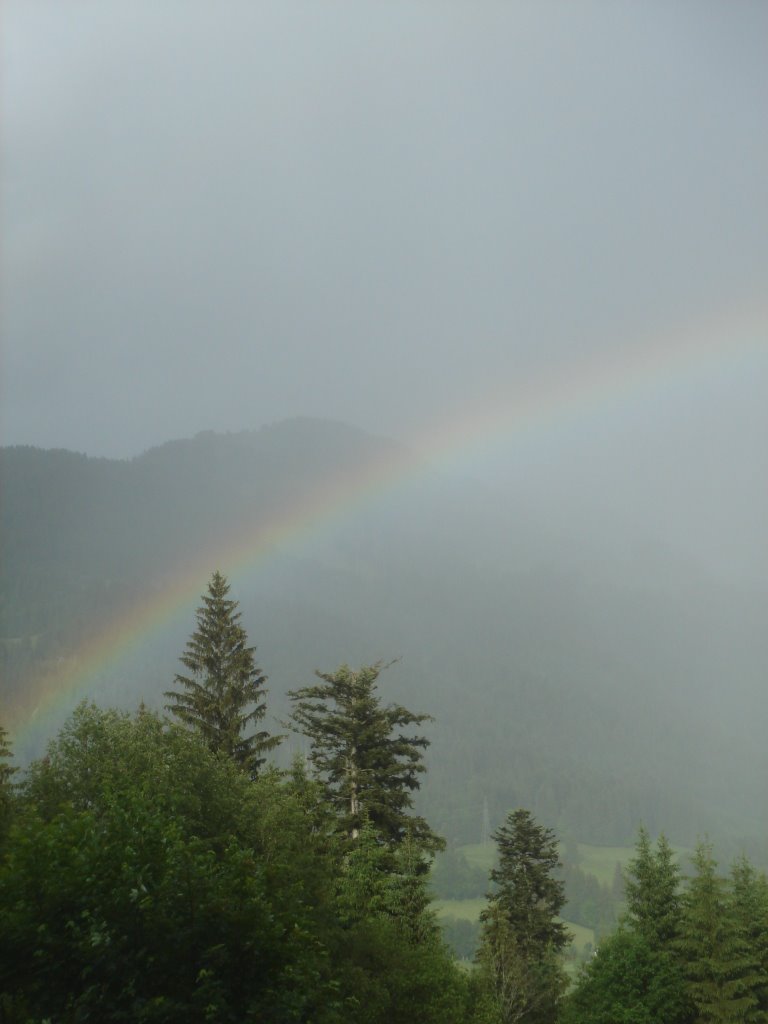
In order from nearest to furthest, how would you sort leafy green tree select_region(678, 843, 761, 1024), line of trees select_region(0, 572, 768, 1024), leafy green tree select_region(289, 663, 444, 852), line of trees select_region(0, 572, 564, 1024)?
line of trees select_region(0, 572, 564, 1024), line of trees select_region(0, 572, 768, 1024), leafy green tree select_region(289, 663, 444, 852), leafy green tree select_region(678, 843, 761, 1024)

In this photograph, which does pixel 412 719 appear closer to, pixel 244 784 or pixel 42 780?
pixel 244 784

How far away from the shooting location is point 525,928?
60.1 metres

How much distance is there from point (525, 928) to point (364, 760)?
25.3m

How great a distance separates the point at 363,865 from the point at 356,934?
15.1 feet

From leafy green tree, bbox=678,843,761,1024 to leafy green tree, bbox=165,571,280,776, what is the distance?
2621cm

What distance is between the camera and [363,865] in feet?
111

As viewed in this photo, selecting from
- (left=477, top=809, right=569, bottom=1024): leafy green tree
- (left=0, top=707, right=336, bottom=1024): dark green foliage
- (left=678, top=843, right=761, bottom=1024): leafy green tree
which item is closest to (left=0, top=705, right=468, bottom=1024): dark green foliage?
(left=0, top=707, right=336, bottom=1024): dark green foliage

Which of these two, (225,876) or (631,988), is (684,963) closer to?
(631,988)

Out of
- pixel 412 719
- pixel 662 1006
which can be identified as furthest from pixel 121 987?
pixel 662 1006

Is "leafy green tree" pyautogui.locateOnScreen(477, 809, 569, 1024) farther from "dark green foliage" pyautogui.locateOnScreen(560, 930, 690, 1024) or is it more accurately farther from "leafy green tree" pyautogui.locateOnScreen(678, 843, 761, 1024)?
"leafy green tree" pyautogui.locateOnScreen(678, 843, 761, 1024)

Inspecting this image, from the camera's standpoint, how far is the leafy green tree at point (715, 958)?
4684 cm

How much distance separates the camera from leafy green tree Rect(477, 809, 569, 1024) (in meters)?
49.9

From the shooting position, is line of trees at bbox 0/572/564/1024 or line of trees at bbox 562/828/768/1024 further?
line of trees at bbox 562/828/768/1024

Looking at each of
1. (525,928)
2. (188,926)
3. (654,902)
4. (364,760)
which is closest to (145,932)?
(188,926)
